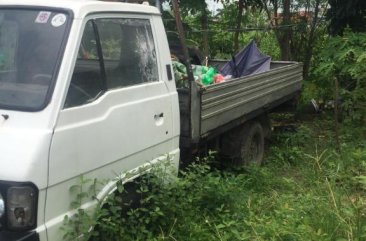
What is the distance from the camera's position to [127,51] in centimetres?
382

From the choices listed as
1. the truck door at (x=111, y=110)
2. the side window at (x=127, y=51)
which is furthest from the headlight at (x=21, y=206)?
the side window at (x=127, y=51)

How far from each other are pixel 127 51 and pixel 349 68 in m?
4.41

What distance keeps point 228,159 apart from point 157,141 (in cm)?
200

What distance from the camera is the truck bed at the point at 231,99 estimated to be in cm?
441

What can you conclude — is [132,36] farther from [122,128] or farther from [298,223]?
[298,223]

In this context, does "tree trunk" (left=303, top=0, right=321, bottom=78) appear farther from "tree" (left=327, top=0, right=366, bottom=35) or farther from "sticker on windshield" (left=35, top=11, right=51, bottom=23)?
"sticker on windshield" (left=35, top=11, right=51, bottom=23)

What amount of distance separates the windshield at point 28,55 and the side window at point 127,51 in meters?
0.38

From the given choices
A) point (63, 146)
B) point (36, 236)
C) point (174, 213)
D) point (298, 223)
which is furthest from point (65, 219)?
point (298, 223)

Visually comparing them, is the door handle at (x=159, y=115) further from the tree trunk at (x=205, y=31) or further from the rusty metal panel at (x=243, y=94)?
the tree trunk at (x=205, y=31)

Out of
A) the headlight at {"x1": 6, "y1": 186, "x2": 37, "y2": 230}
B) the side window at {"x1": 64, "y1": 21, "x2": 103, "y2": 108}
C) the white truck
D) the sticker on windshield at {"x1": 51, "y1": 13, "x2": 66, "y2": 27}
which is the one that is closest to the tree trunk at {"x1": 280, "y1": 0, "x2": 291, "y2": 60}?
the white truck

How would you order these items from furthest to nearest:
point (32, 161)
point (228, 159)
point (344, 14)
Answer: point (344, 14) < point (228, 159) < point (32, 161)

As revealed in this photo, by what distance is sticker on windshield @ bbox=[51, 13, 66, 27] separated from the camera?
10.5ft

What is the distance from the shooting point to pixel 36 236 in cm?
275

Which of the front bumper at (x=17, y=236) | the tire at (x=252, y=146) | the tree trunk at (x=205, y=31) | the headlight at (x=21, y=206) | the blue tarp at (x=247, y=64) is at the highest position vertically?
the tree trunk at (x=205, y=31)
